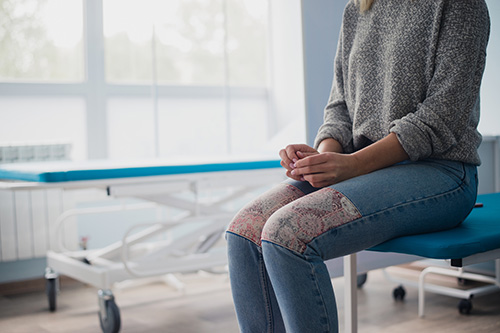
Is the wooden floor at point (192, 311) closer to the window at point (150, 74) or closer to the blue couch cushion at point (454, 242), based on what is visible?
the window at point (150, 74)

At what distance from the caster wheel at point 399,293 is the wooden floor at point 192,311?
29 millimetres

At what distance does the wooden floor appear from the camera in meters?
2.03

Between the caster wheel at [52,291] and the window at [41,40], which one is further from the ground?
Result: the window at [41,40]

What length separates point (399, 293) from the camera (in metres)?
2.35

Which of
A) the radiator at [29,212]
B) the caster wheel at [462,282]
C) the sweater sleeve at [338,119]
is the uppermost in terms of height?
the sweater sleeve at [338,119]

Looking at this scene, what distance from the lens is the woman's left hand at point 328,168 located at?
1084mm

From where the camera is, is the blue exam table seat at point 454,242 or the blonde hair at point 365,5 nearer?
the blue exam table seat at point 454,242

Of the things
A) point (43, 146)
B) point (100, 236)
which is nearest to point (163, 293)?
point (100, 236)

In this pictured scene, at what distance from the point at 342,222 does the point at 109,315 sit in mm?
1270

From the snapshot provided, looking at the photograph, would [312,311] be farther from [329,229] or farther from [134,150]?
[134,150]

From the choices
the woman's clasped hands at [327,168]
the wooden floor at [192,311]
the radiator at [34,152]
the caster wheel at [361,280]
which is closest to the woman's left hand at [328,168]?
the woman's clasped hands at [327,168]

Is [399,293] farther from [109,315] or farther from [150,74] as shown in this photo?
[150,74]

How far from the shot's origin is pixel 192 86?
345 centimetres

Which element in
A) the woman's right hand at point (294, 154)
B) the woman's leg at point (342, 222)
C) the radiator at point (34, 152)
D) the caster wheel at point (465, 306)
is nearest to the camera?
the woman's leg at point (342, 222)
